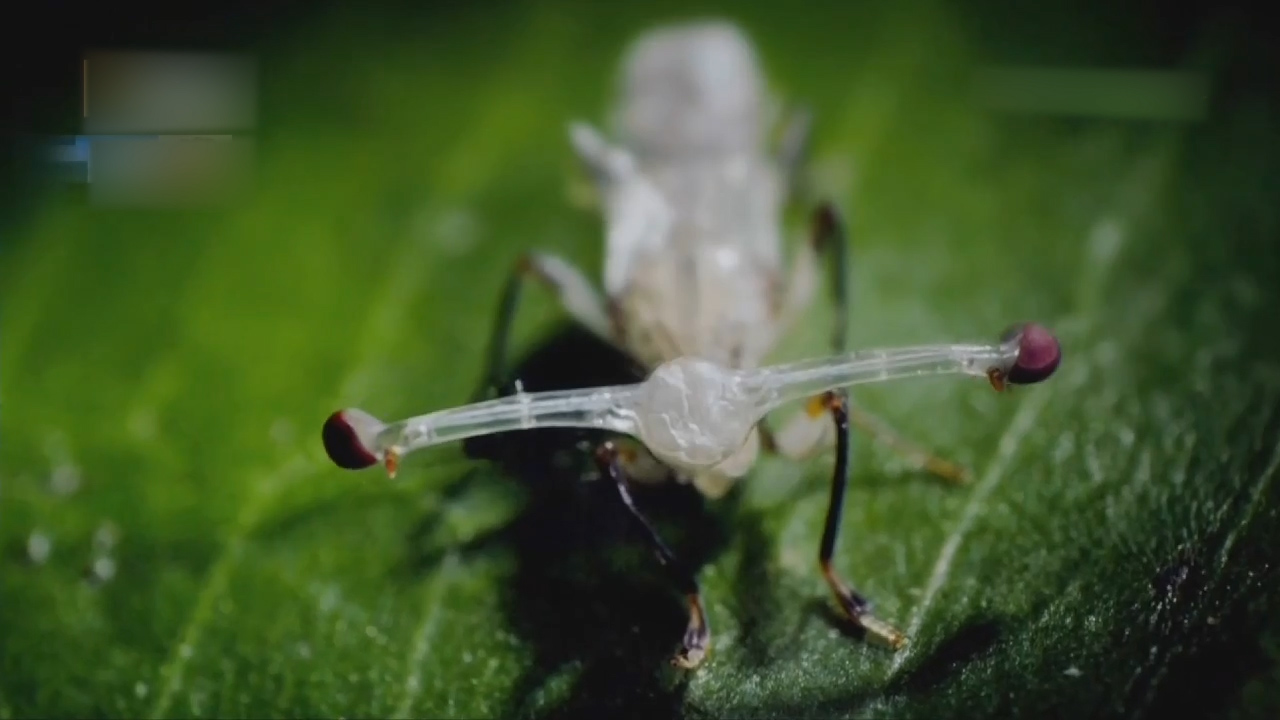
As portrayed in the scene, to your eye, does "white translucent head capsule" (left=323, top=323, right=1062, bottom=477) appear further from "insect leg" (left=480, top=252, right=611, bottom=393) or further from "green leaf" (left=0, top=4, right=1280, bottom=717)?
"insect leg" (left=480, top=252, right=611, bottom=393)

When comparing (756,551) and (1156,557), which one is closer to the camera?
(1156,557)

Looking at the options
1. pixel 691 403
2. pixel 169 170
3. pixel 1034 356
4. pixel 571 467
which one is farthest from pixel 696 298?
pixel 169 170

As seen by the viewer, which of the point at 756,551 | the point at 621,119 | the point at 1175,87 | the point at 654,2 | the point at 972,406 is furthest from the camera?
the point at 654,2

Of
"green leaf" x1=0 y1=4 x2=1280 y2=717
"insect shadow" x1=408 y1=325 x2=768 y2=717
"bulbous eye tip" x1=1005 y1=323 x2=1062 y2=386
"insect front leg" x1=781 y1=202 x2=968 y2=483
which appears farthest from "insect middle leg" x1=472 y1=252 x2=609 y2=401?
"bulbous eye tip" x1=1005 y1=323 x2=1062 y2=386

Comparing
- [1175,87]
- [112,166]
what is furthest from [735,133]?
[112,166]

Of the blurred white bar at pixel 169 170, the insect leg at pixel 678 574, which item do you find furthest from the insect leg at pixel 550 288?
the blurred white bar at pixel 169 170

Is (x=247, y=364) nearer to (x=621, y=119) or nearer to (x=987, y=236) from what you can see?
(x=621, y=119)
